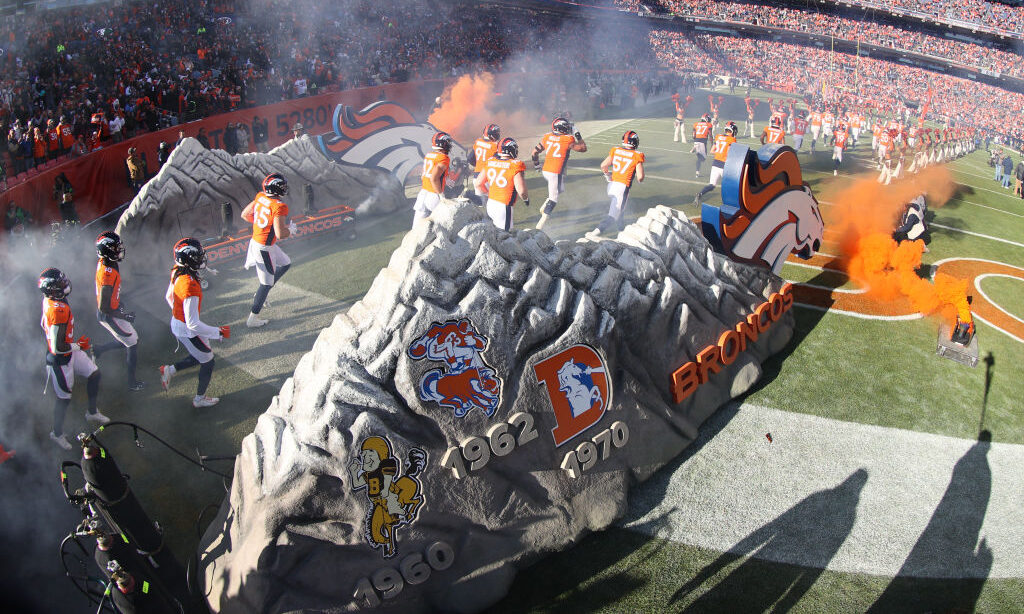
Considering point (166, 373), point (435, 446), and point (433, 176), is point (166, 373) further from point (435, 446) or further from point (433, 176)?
point (433, 176)

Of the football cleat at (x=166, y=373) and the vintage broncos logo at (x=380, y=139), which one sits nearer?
the football cleat at (x=166, y=373)

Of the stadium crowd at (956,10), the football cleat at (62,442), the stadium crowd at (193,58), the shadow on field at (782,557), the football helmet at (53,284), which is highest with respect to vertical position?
the stadium crowd at (956,10)

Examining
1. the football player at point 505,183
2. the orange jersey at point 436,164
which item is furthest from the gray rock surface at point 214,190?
the football player at point 505,183

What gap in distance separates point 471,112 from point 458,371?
26.6m

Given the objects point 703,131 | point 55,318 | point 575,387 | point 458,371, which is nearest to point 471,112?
point 703,131

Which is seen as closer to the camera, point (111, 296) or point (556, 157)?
point (111, 296)

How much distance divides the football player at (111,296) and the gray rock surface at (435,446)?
412 cm

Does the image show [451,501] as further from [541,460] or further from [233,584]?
[233,584]

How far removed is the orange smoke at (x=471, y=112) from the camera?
28016 mm

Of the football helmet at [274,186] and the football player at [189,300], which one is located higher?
the football helmet at [274,186]

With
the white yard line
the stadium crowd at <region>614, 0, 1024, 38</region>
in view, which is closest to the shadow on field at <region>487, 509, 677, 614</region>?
the white yard line

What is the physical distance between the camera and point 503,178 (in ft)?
38.7

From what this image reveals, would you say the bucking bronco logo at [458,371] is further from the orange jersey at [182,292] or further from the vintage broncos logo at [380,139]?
the vintage broncos logo at [380,139]

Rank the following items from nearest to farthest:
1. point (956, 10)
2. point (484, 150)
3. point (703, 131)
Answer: point (484, 150)
point (703, 131)
point (956, 10)
